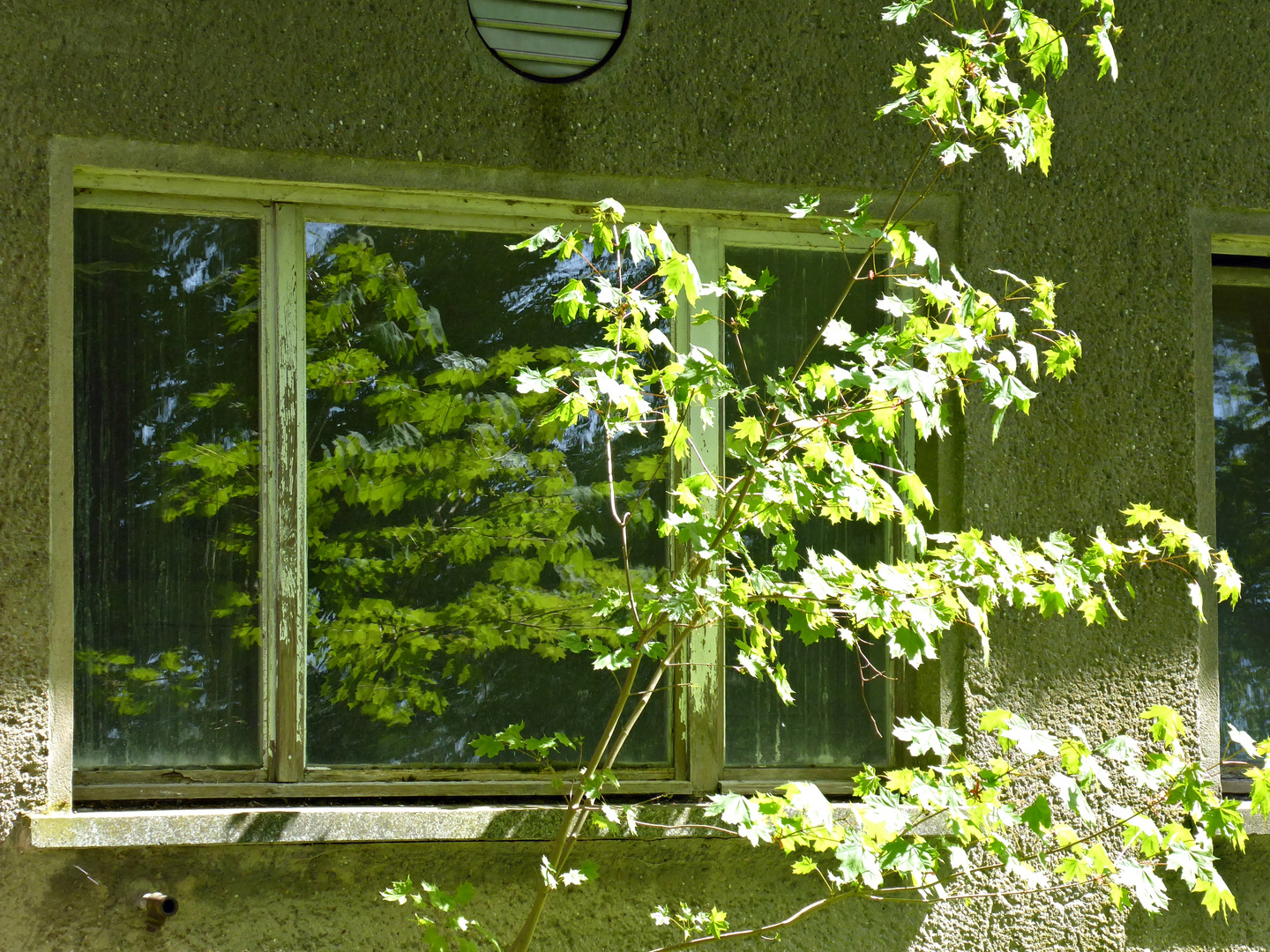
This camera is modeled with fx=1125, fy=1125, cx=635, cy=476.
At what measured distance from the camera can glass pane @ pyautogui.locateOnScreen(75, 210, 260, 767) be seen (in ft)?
9.57

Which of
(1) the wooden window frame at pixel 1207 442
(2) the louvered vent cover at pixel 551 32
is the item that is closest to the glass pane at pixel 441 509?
(2) the louvered vent cover at pixel 551 32

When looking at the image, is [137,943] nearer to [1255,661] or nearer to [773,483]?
[773,483]

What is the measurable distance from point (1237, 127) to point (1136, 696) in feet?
5.72

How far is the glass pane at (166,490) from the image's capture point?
2918 mm

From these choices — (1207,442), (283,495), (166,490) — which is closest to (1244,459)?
(1207,442)

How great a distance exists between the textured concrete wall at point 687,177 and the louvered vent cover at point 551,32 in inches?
2.4

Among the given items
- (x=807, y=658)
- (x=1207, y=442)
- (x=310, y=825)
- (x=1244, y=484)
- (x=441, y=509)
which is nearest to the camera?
(x=310, y=825)

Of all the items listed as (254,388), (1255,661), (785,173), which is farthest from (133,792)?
(1255,661)

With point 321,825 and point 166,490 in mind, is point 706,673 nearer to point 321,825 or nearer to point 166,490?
point 321,825

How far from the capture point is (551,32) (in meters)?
3.11

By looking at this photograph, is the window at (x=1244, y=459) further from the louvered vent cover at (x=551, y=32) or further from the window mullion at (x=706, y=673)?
the louvered vent cover at (x=551, y=32)

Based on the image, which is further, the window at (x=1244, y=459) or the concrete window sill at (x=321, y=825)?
the window at (x=1244, y=459)

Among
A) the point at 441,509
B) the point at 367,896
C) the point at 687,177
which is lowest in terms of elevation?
the point at 367,896

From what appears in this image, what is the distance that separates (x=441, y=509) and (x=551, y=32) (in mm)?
1354
